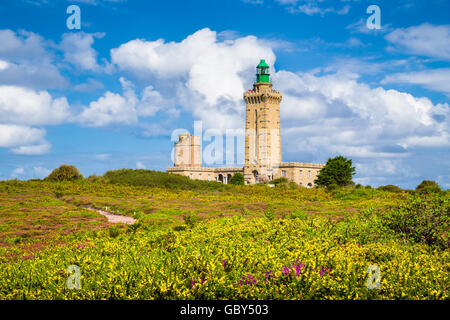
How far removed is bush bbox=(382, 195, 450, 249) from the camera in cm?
1387

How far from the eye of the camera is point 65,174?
5525 cm

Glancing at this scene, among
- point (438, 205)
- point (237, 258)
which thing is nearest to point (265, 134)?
point (438, 205)

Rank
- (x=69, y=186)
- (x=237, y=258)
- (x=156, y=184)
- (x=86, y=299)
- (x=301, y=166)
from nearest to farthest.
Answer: (x=86, y=299), (x=237, y=258), (x=69, y=186), (x=156, y=184), (x=301, y=166)

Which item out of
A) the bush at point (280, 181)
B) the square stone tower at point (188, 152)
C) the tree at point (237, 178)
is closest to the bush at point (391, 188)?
the bush at point (280, 181)

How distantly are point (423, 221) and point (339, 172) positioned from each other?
58694 millimetres

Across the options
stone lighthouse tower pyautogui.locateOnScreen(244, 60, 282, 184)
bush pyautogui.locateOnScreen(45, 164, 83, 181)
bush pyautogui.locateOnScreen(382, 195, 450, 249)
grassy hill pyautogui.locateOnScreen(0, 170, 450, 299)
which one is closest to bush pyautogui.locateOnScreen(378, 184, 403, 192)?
stone lighthouse tower pyautogui.locateOnScreen(244, 60, 282, 184)

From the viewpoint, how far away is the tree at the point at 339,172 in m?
71.5

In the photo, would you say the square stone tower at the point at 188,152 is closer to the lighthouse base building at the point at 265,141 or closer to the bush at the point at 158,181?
the lighthouse base building at the point at 265,141

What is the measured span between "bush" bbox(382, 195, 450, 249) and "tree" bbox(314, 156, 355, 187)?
5673 cm

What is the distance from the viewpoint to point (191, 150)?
9888 cm

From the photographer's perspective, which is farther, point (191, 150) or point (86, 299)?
point (191, 150)

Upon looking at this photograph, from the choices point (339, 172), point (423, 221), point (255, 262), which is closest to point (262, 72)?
point (339, 172)
